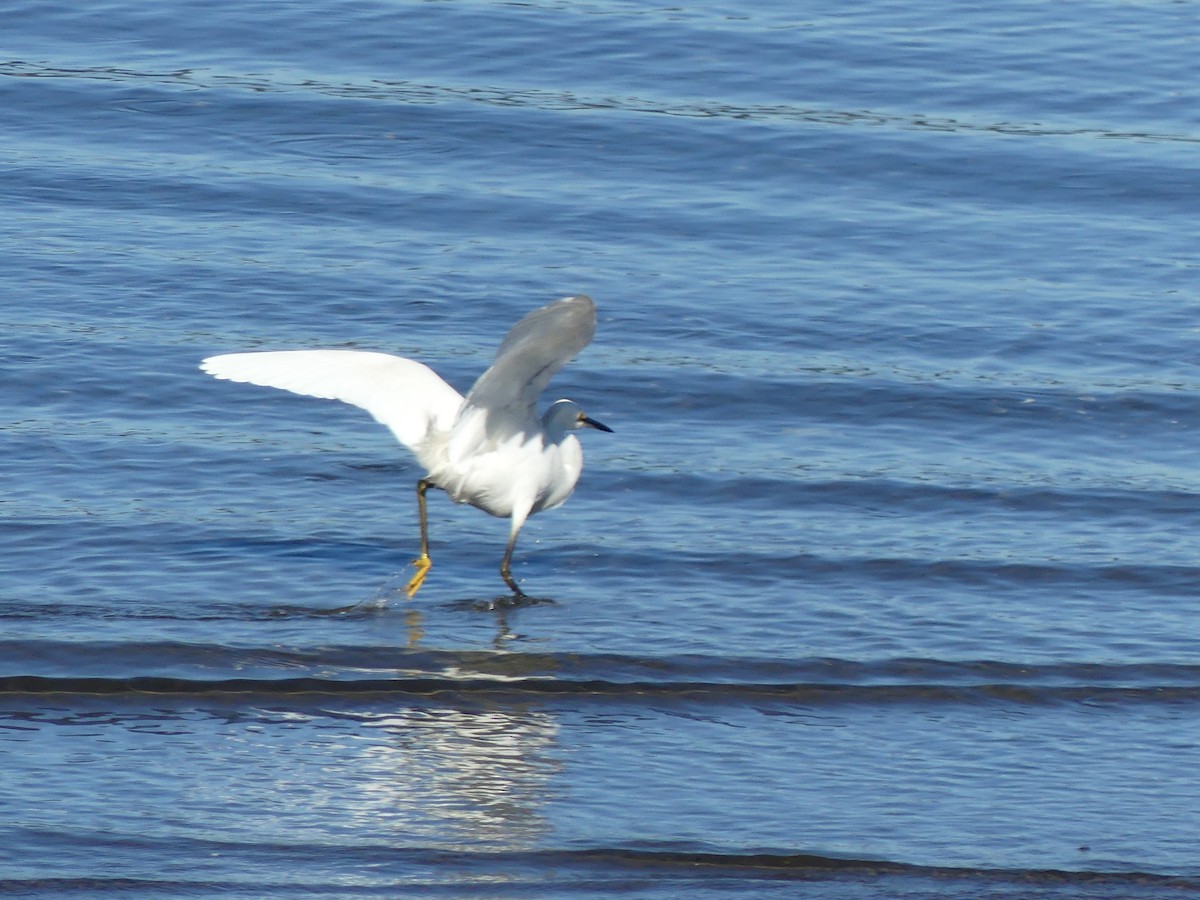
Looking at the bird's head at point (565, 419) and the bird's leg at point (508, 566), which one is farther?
the bird's head at point (565, 419)

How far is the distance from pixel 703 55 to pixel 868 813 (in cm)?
1214

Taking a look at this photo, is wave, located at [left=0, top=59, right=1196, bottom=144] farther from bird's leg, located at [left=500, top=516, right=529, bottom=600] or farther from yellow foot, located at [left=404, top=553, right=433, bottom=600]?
yellow foot, located at [left=404, top=553, right=433, bottom=600]

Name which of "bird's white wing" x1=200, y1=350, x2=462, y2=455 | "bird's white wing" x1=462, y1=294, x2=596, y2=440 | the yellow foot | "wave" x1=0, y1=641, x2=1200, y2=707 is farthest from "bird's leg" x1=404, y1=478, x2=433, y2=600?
"wave" x1=0, y1=641, x2=1200, y2=707

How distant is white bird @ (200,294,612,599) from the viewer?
25.8ft

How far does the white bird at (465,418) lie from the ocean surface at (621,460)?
398mm

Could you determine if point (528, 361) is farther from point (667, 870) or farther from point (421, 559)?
point (667, 870)

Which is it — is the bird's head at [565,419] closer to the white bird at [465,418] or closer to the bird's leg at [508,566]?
the white bird at [465,418]

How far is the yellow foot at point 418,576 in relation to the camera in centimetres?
838

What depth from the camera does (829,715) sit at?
7086 mm

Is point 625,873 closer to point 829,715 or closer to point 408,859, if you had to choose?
point 408,859

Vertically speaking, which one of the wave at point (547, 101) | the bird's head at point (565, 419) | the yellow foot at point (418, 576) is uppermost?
the wave at point (547, 101)

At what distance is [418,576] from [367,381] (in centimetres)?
90

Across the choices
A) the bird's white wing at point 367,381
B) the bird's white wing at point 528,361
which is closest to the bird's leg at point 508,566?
the bird's white wing at point 528,361

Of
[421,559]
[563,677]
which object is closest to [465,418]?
[421,559]
